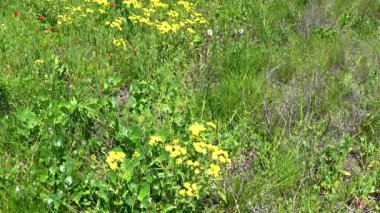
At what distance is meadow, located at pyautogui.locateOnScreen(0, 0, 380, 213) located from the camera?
11.1 feet

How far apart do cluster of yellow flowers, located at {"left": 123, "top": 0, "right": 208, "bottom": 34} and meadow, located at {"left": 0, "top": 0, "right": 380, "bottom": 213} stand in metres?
0.03

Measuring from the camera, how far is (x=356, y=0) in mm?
7215

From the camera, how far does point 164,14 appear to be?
20.7 feet

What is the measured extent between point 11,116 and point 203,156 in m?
1.72

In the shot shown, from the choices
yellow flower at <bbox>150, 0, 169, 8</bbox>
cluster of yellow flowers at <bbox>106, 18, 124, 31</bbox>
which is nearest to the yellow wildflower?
cluster of yellow flowers at <bbox>106, 18, 124, 31</bbox>

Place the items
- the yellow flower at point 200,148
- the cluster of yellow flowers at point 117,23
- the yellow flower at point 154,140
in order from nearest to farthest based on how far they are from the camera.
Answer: the yellow flower at point 200,148 < the yellow flower at point 154,140 < the cluster of yellow flowers at point 117,23

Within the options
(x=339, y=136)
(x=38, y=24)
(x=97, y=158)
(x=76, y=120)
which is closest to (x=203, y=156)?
(x=97, y=158)

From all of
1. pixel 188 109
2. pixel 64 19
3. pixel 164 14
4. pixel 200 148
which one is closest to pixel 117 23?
pixel 64 19

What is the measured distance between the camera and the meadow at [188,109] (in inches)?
134

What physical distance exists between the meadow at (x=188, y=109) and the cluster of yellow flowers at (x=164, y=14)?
0.11ft

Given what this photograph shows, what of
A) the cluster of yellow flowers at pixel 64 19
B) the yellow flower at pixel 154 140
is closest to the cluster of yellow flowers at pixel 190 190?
the yellow flower at pixel 154 140

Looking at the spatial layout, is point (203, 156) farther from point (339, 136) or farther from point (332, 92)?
point (332, 92)

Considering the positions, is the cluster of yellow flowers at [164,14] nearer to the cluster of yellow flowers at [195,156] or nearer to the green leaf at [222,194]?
the cluster of yellow flowers at [195,156]

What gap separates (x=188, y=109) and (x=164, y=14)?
2289 mm
